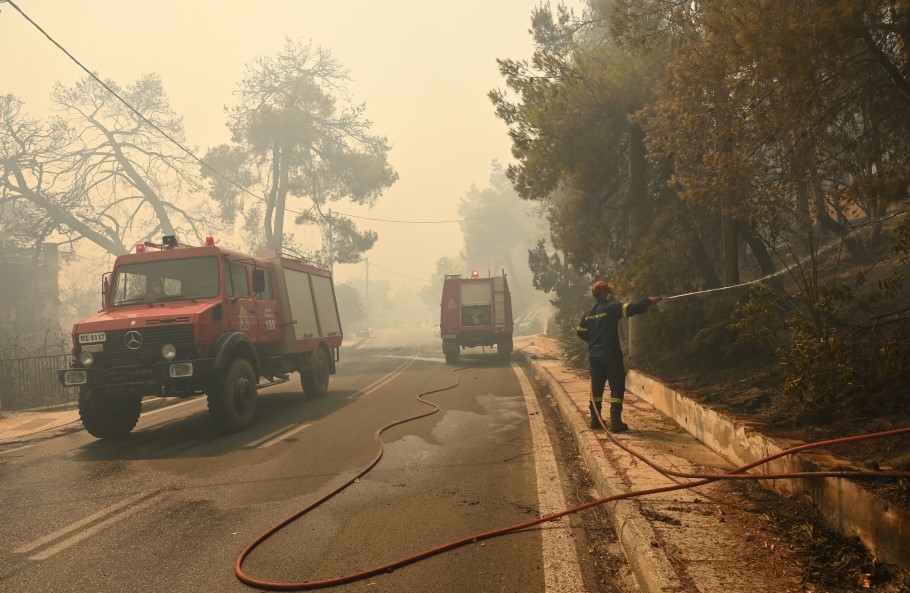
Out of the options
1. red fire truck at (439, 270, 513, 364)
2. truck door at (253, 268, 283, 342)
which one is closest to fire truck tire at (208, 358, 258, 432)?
truck door at (253, 268, 283, 342)

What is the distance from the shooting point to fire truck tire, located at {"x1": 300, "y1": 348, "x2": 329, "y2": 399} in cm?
1345

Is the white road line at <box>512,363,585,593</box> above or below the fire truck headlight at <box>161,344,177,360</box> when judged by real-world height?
below

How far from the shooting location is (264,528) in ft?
16.6

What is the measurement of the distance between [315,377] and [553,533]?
31.2 ft

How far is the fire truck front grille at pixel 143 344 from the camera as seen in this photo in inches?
357

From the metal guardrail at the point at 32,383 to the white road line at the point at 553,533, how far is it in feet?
42.6

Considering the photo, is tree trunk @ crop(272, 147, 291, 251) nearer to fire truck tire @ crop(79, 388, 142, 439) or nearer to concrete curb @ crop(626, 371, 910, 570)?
fire truck tire @ crop(79, 388, 142, 439)

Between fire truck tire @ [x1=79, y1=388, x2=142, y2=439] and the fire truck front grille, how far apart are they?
1.88 feet

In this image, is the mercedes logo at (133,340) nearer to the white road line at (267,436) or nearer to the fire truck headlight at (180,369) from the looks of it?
the fire truck headlight at (180,369)

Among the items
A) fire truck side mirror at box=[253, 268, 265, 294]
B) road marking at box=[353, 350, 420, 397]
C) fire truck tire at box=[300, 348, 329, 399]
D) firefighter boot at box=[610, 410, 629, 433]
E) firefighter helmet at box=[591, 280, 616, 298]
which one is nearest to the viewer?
firefighter boot at box=[610, 410, 629, 433]

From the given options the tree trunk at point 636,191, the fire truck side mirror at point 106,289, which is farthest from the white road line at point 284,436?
the tree trunk at point 636,191

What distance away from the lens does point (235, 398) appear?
9.70m

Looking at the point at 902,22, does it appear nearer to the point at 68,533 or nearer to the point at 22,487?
the point at 68,533

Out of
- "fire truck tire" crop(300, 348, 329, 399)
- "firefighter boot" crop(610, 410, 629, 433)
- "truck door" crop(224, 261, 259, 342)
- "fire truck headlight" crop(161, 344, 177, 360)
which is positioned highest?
"truck door" crop(224, 261, 259, 342)
